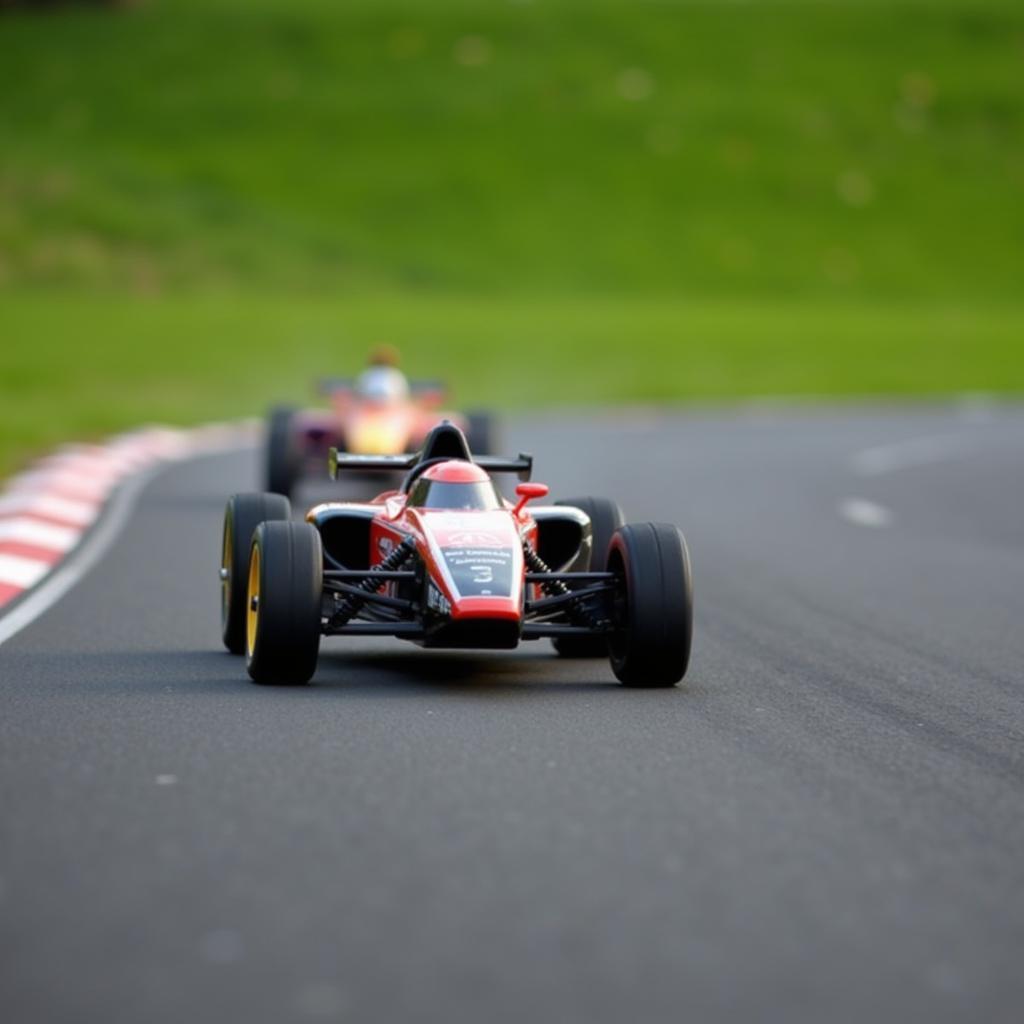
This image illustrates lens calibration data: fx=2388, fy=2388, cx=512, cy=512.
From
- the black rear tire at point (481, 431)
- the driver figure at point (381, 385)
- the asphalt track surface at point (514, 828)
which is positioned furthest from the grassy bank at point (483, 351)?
the asphalt track surface at point (514, 828)

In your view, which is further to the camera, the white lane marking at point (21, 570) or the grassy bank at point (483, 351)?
the grassy bank at point (483, 351)

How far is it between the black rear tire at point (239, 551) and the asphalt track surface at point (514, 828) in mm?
177

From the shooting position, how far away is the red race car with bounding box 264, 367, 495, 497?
20.2 m

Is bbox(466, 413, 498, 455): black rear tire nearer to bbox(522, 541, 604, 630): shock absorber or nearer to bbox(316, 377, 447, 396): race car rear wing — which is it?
bbox(316, 377, 447, 396): race car rear wing

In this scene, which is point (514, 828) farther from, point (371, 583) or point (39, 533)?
point (39, 533)

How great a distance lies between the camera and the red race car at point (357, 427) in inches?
795

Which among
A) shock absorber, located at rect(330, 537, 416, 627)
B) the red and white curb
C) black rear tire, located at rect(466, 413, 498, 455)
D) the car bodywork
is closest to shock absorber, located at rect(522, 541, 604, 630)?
the car bodywork

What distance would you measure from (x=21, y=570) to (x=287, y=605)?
520cm

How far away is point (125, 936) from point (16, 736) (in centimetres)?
277

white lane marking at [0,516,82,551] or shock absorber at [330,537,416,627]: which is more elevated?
shock absorber at [330,537,416,627]

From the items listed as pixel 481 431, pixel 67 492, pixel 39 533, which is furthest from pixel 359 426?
pixel 39 533

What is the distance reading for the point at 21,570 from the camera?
1402cm

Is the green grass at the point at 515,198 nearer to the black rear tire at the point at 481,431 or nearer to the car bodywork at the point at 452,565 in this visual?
the black rear tire at the point at 481,431

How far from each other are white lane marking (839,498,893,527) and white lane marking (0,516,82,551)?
6.81m
